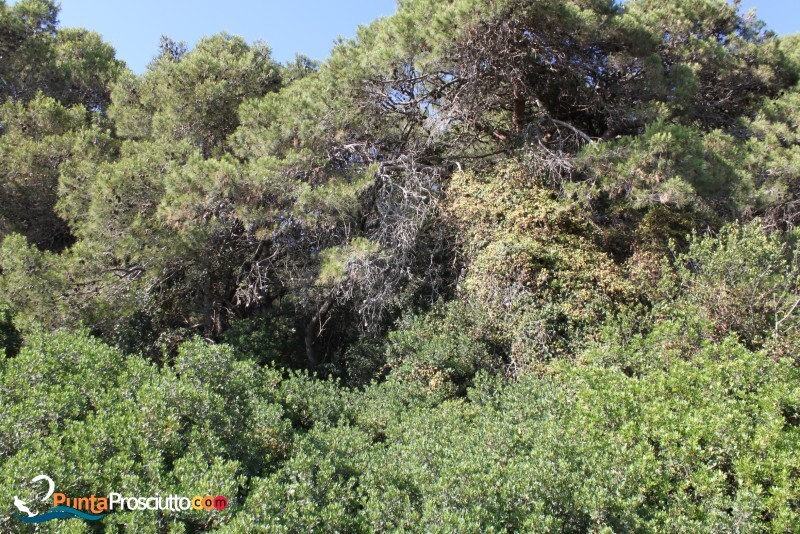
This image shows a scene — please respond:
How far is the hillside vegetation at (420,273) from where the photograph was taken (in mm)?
3543

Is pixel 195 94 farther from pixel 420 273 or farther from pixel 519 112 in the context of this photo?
pixel 519 112

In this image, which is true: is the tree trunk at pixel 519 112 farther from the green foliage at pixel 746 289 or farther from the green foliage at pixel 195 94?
the green foliage at pixel 195 94

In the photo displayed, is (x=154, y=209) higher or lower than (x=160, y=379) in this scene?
higher

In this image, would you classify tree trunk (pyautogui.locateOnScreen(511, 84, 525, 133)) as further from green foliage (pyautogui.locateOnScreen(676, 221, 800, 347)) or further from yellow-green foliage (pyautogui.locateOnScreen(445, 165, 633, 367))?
green foliage (pyautogui.locateOnScreen(676, 221, 800, 347))

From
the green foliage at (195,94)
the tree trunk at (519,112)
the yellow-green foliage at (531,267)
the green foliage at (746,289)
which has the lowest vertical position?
the green foliage at (746,289)

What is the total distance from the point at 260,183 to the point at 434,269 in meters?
2.86

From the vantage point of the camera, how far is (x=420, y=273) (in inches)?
318

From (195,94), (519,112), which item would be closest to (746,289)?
(519,112)

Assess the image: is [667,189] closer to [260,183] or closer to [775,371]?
[775,371]

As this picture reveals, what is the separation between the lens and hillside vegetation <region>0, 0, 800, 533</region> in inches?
139

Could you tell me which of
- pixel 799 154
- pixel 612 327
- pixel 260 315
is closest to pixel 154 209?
pixel 260 315

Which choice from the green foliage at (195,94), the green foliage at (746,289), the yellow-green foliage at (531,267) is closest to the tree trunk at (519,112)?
the yellow-green foliage at (531,267)

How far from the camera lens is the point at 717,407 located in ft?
13.3

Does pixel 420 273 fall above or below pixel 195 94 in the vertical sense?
below
